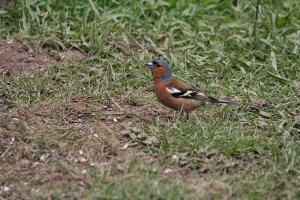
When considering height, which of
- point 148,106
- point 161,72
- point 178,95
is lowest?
point 148,106

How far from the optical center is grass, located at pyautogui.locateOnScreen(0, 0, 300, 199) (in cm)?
519

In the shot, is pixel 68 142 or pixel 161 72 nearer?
pixel 68 142

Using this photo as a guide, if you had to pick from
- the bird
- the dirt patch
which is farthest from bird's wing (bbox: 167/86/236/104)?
the dirt patch

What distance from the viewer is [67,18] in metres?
8.45

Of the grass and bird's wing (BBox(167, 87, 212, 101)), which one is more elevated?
bird's wing (BBox(167, 87, 212, 101))

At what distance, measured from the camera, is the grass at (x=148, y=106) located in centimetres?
519

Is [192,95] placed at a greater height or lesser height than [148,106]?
greater

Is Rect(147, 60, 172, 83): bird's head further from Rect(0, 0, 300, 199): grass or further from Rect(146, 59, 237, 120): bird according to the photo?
Rect(0, 0, 300, 199): grass

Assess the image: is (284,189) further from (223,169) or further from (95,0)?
(95,0)

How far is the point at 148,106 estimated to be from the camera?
22.5 ft

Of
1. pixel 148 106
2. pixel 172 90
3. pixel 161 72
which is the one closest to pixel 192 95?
pixel 172 90

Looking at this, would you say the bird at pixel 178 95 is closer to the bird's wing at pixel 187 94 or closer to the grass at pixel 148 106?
the bird's wing at pixel 187 94

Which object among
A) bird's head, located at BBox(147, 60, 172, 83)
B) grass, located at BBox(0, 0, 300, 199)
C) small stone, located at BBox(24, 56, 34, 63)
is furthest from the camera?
small stone, located at BBox(24, 56, 34, 63)

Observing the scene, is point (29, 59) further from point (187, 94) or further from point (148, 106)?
point (187, 94)
